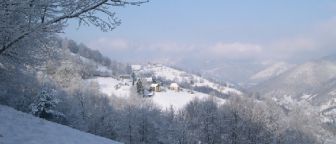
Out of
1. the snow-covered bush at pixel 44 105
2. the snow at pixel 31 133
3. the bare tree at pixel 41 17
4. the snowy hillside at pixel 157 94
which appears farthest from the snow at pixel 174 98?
the bare tree at pixel 41 17

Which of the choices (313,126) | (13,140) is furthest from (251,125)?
(13,140)

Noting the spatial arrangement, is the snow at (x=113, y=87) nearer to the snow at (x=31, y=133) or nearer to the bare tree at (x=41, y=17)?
the snow at (x=31, y=133)

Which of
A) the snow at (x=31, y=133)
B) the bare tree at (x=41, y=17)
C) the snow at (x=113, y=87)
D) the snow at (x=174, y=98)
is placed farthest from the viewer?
the snow at (x=174, y=98)

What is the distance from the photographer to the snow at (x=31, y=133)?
55.5ft

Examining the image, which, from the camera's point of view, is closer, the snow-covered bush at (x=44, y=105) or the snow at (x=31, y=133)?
the snow at (x=31, y=133)

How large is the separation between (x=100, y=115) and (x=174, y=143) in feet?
46.4

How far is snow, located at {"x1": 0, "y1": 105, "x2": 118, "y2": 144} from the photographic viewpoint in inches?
666

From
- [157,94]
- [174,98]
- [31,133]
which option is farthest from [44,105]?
[157,94]

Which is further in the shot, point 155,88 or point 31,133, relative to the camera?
point 155,88

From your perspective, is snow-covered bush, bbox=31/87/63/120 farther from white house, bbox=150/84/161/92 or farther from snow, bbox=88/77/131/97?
white house, bbox=150/84/161/92

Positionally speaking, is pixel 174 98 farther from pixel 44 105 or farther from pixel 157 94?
pixel 44 105

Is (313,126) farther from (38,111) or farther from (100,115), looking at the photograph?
(38,111)

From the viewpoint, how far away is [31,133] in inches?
722

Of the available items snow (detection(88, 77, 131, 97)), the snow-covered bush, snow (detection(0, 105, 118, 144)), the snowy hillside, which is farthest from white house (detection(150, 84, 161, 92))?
snow (detection(0, 105, 118, 144))
